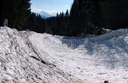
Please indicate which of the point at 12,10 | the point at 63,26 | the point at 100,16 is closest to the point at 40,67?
the point at 100,16

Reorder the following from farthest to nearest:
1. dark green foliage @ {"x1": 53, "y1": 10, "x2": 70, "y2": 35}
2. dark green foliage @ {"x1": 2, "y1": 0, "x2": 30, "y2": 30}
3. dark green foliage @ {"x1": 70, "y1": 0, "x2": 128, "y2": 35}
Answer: dark green foliage @ {"x1": 53, "y1": 10, "x2": 70, "y2": 35}
dark green foliage @ {"x1": 2, "y1": 0, "x2": 30, "y2": 30}
dark green foliage @ {"x1": 70, "y1": 0, "x2": 128, "y2": 35}

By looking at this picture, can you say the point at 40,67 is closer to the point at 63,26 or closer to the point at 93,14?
the point at 93,14

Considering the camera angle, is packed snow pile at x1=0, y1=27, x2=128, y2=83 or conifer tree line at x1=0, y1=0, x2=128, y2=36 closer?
packed snow pile at x1=0, y1=27, x2=128, y2=83

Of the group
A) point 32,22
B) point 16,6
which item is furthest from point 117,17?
point 32,22

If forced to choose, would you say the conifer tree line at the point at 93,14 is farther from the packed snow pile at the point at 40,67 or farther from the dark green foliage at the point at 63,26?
the packed snow pile at the point at 40,67

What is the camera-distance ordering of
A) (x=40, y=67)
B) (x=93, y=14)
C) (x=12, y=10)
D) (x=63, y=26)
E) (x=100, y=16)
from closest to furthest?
(x=40, y=67)
(x=12, y=10)
(x=100, y=16)
(x=93, y=14)
(x=63, y=26)

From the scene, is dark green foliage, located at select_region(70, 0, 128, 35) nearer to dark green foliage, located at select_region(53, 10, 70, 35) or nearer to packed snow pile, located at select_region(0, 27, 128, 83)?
dark green foliage, located at select_region(53, 10, 70, 35)

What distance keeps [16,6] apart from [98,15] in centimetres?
1762

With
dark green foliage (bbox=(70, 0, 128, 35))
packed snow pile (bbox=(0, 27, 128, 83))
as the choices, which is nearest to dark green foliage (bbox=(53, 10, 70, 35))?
dark green foliage (bbox=(70, 0, 128, 35))

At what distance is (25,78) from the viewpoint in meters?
3.22

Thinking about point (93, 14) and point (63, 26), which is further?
point (63, 26)

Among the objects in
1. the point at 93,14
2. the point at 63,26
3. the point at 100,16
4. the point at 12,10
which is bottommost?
the point at 63,26

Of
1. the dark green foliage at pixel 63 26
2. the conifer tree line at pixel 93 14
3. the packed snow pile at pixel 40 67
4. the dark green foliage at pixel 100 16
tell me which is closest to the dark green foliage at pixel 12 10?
the conifer tree line at pixel 93 14

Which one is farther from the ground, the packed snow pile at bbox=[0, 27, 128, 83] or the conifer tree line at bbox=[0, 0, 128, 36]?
the conifer tree line at bbox=[0, 0, 128, 36]
